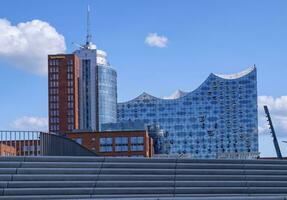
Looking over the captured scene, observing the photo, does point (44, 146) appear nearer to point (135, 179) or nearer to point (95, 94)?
point (135, 179)

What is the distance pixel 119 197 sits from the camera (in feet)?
72.7

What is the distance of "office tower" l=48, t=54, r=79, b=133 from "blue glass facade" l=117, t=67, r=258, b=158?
16.2 meters

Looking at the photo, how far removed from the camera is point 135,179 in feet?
77.7

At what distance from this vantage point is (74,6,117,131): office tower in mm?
183000

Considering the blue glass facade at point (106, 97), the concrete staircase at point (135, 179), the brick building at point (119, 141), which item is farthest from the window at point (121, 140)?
the concrete staircase at point (135, 179)

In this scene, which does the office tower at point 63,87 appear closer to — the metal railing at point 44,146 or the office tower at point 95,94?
the office tower at point 95,94

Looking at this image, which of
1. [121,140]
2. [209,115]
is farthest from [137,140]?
[209,115]

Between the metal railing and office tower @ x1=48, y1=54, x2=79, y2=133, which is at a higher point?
office tower @ x1=48, y1=54, x2=79, y2=133

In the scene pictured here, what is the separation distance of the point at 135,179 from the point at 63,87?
15083 centimetres

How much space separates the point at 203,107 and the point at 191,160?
15341 centimetres

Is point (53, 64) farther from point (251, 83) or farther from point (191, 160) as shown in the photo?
point (191, 160)

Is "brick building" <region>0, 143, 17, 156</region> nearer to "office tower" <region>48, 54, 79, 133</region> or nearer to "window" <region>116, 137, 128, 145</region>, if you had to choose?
"window" <region>116, 137, 128, 145</region>

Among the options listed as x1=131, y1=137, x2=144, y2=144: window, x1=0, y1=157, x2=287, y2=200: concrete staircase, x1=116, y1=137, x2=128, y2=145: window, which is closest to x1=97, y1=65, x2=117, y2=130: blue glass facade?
x1=116, y1=137, x2=128, y2=145: window

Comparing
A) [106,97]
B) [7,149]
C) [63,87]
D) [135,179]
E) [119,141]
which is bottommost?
Result: [135,179]
